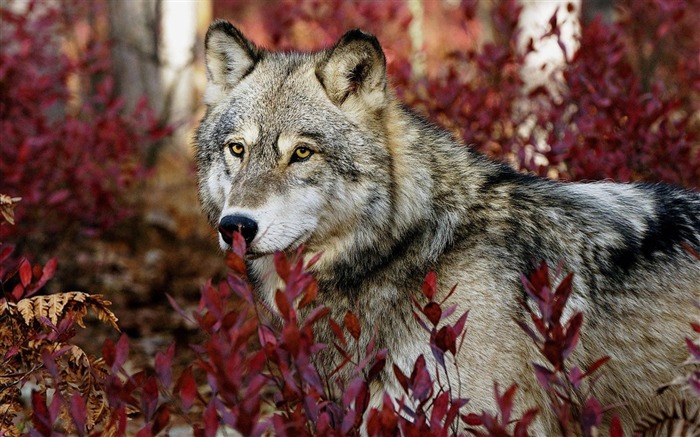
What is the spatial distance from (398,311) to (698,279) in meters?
1.23

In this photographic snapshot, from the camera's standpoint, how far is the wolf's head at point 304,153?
130 inches

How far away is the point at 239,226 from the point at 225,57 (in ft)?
3.82

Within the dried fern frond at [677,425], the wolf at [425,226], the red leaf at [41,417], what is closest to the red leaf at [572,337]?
the dried fern frond at [677,425]

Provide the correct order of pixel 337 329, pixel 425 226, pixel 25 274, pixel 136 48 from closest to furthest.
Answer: pixel 337 329, pixel 25 274, pixel 425 226, pixel 136 48

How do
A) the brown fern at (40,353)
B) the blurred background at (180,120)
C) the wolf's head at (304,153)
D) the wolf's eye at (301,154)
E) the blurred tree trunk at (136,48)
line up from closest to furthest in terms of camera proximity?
the brown fern at (40,353)
the wolf's head at (304,153)
the wolf's eye at (301,154)
the blurred background at (180,120)
the blurred tree trunk at (136,48)

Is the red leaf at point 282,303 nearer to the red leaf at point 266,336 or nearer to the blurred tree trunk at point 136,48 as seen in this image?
the red leaf at point 266,336

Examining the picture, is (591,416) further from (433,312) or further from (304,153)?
(304,153)

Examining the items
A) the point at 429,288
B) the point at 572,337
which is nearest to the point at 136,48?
the point at 429,288

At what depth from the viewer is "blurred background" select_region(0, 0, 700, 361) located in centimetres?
500

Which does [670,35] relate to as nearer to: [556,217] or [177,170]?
[177,170]

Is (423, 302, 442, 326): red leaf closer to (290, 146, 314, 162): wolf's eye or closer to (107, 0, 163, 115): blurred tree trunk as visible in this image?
(290, 146, 314, 162): wolf's eye

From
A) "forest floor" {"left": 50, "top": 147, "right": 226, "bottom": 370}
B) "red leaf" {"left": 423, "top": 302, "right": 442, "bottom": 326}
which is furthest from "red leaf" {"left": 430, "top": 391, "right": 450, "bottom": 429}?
"forest floor" {"left": 50, "top": 147, "right": 226, "bottom": 370}

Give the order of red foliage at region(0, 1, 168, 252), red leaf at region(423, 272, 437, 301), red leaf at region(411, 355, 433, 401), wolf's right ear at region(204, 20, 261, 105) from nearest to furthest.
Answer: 1. red leaf at region(411, 355, 433, 401)
2. red leaf at region(423, 272, 437, 301)
3. wolf's right ear at region(204, 20, 261, 105)
4. red foliage at region(0, 1, 168, 252)

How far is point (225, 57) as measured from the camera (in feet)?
13.0
